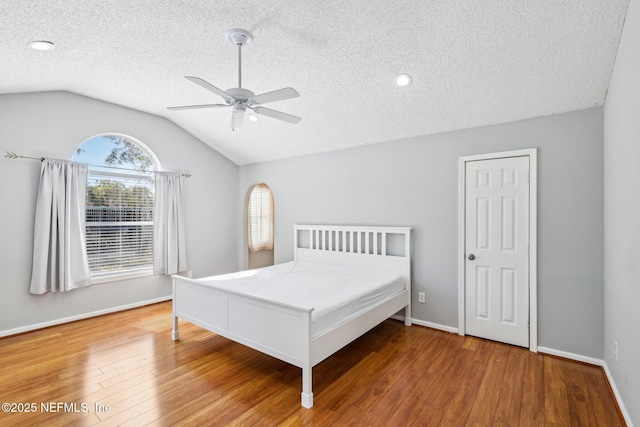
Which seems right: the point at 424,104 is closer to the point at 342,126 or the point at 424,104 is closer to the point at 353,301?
the point at 342,126

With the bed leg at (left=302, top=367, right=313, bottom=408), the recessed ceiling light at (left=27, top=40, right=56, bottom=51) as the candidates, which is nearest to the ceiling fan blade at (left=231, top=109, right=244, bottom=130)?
the recessed ceiling light at (left=27, top=40, right=56, bottom=51)

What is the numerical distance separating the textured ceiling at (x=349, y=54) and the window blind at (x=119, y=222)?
47.1 inches

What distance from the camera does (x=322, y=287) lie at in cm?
313

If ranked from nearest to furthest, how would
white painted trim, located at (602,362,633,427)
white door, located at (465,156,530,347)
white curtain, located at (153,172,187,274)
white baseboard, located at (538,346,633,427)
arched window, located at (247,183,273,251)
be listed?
white painted trim, located at (602,362,633,427) → white baseboard, located at (538,346,633,427) → white door, located at (465,156,530,347) → white curtain, located at (153,172,187,274) → arched window, located at (247,183,273,251)

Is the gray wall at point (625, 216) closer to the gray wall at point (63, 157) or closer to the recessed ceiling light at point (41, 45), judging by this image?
the recessed ceiling light at point (41, 45)

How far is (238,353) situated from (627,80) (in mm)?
3595

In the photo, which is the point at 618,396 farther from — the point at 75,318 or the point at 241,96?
the point at 75,318

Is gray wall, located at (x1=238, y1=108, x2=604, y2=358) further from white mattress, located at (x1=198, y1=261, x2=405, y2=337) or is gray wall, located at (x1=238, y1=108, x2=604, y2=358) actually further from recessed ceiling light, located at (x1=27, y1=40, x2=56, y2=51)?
recessed ceiling light, located at (x1=27, y1=40, x2=56, y2=51)

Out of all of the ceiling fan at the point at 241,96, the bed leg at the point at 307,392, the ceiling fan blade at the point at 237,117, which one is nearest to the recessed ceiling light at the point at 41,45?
the ceiling fan at the point at 241,96

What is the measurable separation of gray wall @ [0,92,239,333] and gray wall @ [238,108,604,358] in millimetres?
1344

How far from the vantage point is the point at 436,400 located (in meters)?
2.22

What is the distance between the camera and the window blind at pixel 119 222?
4039mm

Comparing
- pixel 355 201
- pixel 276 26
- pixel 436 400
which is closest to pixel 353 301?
pixel 436 400

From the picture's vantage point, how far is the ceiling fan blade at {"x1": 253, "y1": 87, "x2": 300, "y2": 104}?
208cm
